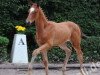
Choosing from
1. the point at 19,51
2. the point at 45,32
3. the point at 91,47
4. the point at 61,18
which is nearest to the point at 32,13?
the point at 45,32

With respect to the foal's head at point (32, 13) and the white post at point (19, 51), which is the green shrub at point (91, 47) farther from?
the foal's head at point (32, 13)

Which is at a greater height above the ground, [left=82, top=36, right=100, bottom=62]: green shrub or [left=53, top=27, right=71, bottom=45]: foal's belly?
[left=53, top=27, right=71, bottom=45]: foal's belly

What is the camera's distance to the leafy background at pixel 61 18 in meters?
13.9

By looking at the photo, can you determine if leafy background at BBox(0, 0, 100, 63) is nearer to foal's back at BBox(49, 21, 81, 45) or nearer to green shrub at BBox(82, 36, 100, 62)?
green shrub at BBox(82, 36, 100, 62)

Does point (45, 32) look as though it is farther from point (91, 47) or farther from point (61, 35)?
point (91, 47)

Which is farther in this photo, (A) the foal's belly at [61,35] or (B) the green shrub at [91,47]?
(B) the green shrub at [91,47]

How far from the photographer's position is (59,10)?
49.2ft

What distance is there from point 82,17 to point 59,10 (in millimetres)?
879

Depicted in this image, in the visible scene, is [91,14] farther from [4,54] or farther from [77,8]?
[4,54]

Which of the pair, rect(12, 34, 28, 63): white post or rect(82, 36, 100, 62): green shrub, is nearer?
rect(12, 34, 28, 63): white post

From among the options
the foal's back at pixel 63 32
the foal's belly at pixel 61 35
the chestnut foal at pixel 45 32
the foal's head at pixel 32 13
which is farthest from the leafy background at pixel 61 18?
the foal's head at pixel 32 13

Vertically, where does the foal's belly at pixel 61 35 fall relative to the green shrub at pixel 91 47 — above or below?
above

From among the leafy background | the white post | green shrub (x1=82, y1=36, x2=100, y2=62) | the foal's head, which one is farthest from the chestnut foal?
green shrub (x1=82, y1=36, x2=100, y2=62)

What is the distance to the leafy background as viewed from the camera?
1387 cm
